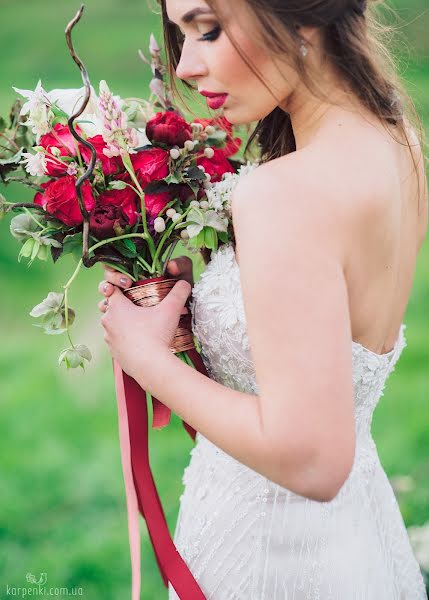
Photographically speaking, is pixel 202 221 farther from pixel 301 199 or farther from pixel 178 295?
pixel 301 199

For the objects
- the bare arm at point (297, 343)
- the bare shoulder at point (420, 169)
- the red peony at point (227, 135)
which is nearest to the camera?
the bare arm at point (297, 343)

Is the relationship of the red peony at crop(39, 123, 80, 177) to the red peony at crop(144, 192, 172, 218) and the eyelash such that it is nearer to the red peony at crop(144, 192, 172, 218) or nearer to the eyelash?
the red peony at crop(144, 192, 172, 218)

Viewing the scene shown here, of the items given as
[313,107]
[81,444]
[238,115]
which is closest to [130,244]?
[238,115]

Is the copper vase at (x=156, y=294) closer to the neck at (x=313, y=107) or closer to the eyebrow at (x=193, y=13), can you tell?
the neck at (x=313, y=107)

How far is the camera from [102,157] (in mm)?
1893

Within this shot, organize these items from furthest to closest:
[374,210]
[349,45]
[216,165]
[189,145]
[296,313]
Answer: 1. [216,165]
2. [189,145]
3. [349,45]
4. [374,210]
5. [296,313]

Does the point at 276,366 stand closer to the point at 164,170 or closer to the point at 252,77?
the point at 252,77

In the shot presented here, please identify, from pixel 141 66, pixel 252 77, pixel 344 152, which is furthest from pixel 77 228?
pixel 141 66

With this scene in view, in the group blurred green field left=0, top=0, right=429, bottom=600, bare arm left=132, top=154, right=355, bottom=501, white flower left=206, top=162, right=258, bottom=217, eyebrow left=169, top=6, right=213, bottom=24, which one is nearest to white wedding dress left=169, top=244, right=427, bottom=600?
white flower left=206, top=162, right=258, bottom=217

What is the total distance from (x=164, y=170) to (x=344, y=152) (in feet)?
1.79

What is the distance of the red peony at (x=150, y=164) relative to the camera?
1.91m

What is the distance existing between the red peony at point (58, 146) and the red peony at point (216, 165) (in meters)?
0.34

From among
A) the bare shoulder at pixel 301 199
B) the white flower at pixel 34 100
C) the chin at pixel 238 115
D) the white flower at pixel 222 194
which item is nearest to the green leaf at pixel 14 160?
the white flower at pixel 34 100

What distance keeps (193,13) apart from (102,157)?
0.44 metres
